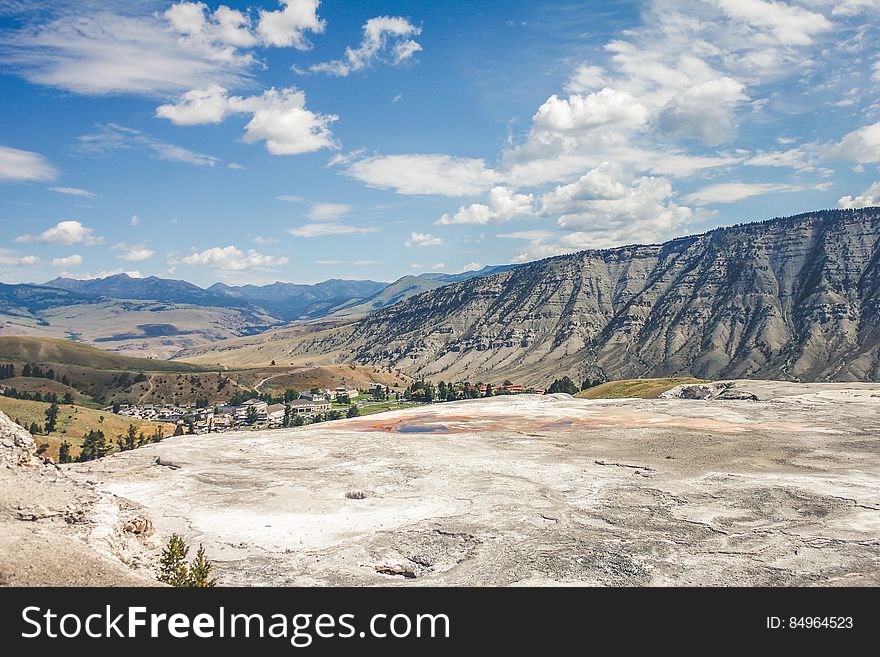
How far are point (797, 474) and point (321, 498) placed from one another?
4344 centimetres

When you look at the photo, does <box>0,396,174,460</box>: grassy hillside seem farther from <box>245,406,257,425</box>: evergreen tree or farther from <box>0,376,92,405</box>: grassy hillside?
<box>0,376,92,405</box>: grassy hillside

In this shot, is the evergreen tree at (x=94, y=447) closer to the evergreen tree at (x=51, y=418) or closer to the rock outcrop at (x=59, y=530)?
the evergreen tree at (x=51, y=418)

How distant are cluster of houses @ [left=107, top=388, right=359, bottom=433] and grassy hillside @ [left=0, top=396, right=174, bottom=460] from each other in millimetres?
11638

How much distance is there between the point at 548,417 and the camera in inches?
4033

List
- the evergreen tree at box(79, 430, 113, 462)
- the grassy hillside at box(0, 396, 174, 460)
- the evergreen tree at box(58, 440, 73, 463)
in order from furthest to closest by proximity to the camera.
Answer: the grassy hillside at box(0, 396, 174, 460)
the evergreen tree at box(79, 430, 113, 462)
the evergreen tree at box(58, 440, 73, 463)

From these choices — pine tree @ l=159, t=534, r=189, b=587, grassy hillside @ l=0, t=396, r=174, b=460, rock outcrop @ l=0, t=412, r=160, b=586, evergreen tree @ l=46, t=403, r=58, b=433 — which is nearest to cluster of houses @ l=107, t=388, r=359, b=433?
grassy hillside @ l=0, t=396, r=174, b=460

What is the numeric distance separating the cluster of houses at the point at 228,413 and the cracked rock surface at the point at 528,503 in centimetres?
7693

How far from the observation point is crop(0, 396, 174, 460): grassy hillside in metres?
127

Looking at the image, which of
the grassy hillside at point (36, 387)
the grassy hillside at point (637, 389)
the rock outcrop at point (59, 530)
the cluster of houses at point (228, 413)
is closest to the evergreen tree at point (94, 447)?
the cluster of houses at point (228, 413)

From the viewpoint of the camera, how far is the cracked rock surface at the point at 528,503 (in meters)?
32.3

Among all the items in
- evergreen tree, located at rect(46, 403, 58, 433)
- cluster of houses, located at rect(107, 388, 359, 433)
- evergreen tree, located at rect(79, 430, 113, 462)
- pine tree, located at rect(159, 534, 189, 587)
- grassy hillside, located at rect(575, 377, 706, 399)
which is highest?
pine tree, located at rect(159, 534, 189, 587)
